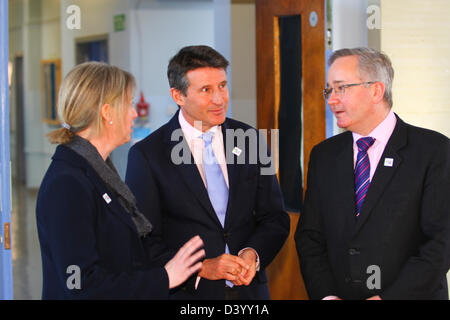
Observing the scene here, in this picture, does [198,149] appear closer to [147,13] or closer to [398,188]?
[398,188]

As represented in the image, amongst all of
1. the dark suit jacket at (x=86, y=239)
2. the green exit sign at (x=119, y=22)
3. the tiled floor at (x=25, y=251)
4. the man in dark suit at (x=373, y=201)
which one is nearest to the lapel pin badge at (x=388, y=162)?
the man in dark suit at (x=373, y=201)

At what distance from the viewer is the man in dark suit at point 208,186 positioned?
2.24 meters

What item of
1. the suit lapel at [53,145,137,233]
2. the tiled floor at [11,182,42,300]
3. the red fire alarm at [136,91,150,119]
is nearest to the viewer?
the suit lapel at [53,145,137,233]

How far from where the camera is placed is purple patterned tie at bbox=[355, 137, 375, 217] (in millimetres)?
2021

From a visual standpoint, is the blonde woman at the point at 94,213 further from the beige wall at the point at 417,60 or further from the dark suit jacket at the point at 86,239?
the beige wall at the point at 417,60

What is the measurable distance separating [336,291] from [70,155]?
1.06 metres

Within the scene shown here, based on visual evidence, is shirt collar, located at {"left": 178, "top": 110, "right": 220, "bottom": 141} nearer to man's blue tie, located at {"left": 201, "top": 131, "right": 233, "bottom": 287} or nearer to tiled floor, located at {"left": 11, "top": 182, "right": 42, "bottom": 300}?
man's blue tie, located at {"left": 201, "top": 131, "right": 233, "bottom": 287}

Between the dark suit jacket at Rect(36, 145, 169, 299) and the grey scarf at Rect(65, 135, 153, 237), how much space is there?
0.04 m

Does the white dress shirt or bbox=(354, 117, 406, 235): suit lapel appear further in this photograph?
the white dress shirt

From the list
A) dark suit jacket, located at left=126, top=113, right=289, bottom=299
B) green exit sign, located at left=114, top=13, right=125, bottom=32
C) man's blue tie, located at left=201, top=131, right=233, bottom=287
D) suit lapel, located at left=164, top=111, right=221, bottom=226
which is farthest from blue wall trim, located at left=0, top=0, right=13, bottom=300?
green exit sign, located at left=114, top=13, right=125, bottom=32

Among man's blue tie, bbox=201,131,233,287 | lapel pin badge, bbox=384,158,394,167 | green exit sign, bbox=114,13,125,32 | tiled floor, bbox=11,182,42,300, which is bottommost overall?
tiled floor, bbox=11,182,42,300

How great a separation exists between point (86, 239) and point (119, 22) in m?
7.11

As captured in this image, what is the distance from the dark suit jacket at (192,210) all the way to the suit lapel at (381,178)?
0.46 m

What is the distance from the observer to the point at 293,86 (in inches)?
138
